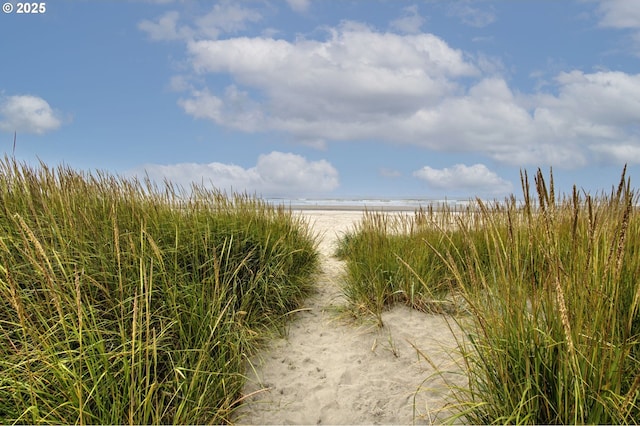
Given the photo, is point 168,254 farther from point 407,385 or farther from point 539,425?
point 539,425

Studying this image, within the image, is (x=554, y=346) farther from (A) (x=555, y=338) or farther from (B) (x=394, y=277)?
(B) (x=394, y=277)

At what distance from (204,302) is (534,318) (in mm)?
2676

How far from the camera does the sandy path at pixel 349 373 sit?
143 inches

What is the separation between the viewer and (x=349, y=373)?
4.15m

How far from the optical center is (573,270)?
2.41 metres

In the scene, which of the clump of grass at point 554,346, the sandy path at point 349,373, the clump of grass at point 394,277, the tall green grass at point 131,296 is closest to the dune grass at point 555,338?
the clump of grass at point 554,346

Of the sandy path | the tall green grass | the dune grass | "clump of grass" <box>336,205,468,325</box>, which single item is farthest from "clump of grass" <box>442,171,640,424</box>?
"clump of grass" <box>336,205,468,325</box>

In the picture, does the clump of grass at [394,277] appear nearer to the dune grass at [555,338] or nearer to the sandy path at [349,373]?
the sandy path at [349,373]

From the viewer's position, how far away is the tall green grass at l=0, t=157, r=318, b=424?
276 cm

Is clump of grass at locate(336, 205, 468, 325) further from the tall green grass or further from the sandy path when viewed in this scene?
the tall green grass

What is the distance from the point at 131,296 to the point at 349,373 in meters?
2.08

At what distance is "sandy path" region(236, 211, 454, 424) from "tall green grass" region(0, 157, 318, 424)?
0.29 meters

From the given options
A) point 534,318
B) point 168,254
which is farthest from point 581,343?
point 168,254

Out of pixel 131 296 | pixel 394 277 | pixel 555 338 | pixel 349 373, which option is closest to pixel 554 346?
pixel 555 338
